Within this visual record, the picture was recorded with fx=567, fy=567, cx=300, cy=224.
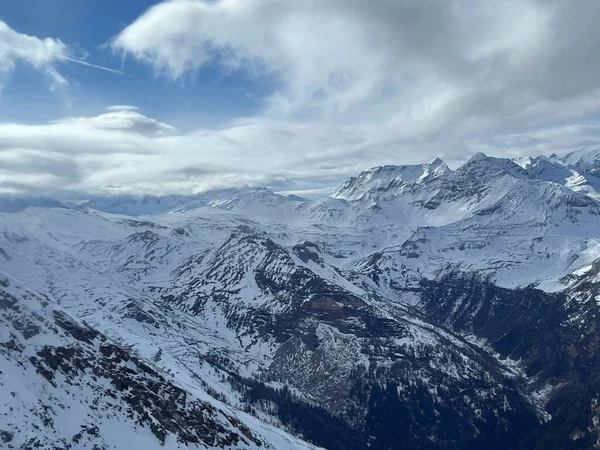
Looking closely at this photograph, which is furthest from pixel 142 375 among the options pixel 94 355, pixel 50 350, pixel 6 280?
pixel 6 280

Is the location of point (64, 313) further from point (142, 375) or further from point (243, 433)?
point (243, 433)

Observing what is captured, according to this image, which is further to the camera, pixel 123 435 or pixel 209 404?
pixel 209 404

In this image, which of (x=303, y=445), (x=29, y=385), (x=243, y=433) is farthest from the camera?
(x=303, y=445)

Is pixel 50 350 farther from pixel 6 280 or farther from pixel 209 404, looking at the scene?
pixel 209 404

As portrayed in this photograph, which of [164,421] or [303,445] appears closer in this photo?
[164,421]

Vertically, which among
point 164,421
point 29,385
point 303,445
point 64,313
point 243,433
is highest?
point 64,313

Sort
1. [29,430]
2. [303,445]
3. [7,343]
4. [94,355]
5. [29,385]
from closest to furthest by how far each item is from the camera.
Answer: [29,430] → [29,385] → [7,343] → [94,355] → [303,445]

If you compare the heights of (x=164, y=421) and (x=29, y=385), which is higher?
(x=29, y=385)

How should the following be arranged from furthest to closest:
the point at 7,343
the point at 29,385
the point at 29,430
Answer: the point at 7,343
the point at 29,385
the point at 29,430

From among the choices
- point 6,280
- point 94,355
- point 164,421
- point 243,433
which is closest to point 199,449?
point 164,421
